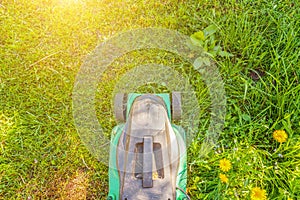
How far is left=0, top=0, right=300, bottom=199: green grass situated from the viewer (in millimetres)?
1939

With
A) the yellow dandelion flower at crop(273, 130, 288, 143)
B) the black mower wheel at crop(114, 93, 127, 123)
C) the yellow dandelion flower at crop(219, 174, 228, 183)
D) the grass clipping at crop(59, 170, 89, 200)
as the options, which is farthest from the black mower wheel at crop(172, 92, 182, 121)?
the grass clipping at crop(59, 170, 89, 200)

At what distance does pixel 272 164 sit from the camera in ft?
6.39

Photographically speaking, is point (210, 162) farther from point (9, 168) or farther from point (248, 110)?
point (9, 168)

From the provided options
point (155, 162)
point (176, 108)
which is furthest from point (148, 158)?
point (176, 108)

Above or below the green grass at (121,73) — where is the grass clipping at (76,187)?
below

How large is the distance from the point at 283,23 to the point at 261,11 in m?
0.19

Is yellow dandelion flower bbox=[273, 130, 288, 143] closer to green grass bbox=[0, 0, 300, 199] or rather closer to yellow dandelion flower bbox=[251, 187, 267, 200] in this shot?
green grass bbox=[0, 0, 300, 199]

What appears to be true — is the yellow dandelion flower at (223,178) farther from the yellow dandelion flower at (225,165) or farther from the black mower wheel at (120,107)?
the black mower wheel at (120,107)

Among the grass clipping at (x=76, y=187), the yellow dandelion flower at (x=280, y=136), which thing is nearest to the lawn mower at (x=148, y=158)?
the grass clipping at (x=76, y=187)

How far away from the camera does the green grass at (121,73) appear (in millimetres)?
1939

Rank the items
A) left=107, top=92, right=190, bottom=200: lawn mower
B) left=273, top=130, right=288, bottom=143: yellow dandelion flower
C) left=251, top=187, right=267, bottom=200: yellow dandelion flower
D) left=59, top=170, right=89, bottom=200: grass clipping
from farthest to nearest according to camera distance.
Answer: left=59, top=170, right=89, bottom=200: grass clipping → left=273, top=130, right=288, bottom=143: yellow dandelion flower → left=251, top=187, right=267, bottom=200: yellow dandelion flower → left=107, top=92, right=190, bottom=200: lawn mower

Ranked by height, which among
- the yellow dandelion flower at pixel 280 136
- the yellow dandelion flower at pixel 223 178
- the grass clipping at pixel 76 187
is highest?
the yellow dandelion flower at pixel 280 136

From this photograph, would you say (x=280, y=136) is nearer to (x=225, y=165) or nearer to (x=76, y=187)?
(x=225, y=165)

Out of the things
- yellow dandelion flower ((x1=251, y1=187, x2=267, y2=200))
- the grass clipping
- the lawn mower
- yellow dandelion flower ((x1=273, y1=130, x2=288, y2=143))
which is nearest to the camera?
the lawn mower
